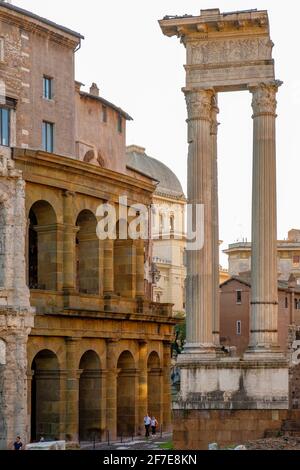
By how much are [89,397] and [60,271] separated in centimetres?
680

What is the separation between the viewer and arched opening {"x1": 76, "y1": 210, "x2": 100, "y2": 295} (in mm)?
63281

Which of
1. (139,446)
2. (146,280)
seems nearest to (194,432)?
(139,446)

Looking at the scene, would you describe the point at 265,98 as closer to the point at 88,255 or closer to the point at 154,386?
the point at 88,255

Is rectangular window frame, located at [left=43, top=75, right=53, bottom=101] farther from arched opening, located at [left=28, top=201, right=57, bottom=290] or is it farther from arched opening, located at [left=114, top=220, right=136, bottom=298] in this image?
arched opening, located at [left=114, top=220, right=136, bottom=298]

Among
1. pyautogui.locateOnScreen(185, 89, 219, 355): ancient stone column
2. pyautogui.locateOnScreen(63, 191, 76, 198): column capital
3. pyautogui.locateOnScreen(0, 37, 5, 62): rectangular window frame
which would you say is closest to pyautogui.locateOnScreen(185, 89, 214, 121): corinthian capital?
pyautogui.locateOnScreen(185, 89, 219, 355): ancient stone column

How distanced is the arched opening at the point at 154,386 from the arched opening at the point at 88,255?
675 cm

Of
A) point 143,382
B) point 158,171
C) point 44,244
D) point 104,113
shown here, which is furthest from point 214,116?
point 158,171

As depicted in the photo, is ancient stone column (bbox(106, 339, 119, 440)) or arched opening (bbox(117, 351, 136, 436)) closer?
ancient stone column (bbox(106, 339, 119, 440))

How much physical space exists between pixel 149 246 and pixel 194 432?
3276cm

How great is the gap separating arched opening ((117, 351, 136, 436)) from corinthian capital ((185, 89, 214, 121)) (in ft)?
72.5

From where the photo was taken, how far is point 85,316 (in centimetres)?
5969

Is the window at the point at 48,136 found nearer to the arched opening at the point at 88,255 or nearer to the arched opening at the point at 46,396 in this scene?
the arched opening at the point at 88,255

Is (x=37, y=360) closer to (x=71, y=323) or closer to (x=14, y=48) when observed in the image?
(x=71, y=323)
